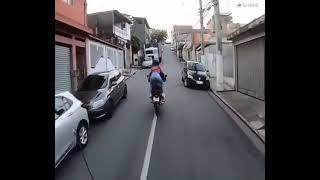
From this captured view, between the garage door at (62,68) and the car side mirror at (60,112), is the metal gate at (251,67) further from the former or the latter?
the car side mirror at (60,112)

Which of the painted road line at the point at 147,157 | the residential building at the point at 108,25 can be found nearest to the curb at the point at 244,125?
the painted road line at the point at 147,157

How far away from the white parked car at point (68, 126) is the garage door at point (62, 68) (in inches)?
361

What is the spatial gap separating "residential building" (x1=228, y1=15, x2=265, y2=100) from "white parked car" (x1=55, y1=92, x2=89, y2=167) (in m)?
8.65

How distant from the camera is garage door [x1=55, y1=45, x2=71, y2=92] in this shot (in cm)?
1845

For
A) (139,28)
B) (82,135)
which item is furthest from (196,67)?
(139,28)

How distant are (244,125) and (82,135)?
5.23 metres

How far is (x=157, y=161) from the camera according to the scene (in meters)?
8.03

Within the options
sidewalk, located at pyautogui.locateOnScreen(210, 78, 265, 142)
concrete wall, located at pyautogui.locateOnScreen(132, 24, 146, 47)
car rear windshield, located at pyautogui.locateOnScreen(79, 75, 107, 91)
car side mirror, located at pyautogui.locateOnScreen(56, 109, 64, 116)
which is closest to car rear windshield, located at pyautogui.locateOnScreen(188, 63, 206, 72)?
sidewalk, located at pyautogui.locateOnScreen(210, 78, 265, 142)

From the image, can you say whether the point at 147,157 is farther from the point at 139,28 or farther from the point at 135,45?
the point at 139,28

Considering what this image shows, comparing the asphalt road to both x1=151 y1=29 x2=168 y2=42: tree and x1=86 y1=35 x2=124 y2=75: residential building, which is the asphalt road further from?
x1=151 y1=29 x2=168 y2=42: tree

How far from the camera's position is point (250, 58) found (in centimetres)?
1873
